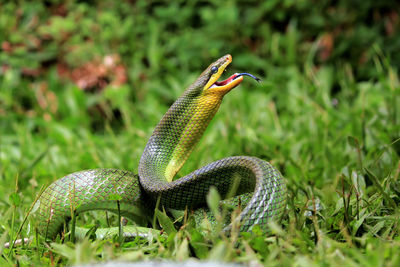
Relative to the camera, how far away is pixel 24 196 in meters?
3.40

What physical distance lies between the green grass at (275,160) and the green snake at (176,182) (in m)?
0.15

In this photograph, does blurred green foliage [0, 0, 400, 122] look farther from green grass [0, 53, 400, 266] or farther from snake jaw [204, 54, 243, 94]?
snake jaw [204, 54, 243, 94]

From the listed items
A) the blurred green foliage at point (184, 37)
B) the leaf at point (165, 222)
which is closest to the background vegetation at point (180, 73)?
the blurred green foliage at point (184, 37)

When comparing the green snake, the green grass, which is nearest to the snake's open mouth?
the green snake

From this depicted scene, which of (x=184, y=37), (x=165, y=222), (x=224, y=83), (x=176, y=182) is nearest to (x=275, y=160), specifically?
(x=224, y=83)

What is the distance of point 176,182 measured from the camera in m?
2.47

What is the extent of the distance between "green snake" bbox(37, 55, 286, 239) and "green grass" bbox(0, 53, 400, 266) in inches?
6.1

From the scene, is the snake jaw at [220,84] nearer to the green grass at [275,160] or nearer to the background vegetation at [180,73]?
the green grass at [275,160]

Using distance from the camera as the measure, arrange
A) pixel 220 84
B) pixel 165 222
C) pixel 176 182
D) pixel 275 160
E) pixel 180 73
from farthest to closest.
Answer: pixel 180 73, pixel 275 160, pixel 220 84, pixel 176 182, pixel 165 222

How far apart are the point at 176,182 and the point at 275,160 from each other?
132 centimetres

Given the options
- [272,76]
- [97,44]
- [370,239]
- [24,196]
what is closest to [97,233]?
[24,196]

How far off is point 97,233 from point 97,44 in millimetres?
4474

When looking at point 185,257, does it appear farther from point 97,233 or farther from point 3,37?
point 3,37

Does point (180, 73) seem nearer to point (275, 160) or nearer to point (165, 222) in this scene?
point (275, 160)
